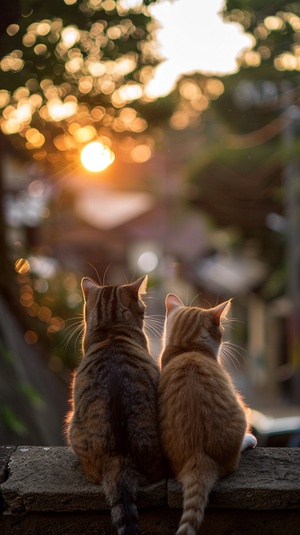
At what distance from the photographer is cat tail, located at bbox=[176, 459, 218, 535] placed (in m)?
2.20

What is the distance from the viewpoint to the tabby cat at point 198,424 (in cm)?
237

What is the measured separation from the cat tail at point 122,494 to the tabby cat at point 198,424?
16 cm

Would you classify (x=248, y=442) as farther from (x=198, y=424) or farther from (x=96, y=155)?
(x=96, y=155)

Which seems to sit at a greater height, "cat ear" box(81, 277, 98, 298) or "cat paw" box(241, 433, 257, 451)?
"cat ear" box(81, 277, 98, 298)

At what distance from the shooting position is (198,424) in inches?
95.2

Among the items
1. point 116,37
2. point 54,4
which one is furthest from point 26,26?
point 116,37

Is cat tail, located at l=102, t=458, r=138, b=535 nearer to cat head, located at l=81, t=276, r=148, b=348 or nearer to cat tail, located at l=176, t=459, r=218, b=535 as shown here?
cat tail, located at l=176, t=459, r=218, b=535

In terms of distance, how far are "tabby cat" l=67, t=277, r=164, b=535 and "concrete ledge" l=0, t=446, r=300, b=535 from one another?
0.08m

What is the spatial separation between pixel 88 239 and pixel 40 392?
7192mm

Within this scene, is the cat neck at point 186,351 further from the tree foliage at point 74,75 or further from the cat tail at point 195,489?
the tree foliage at point 74,75

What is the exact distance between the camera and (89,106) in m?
5.03

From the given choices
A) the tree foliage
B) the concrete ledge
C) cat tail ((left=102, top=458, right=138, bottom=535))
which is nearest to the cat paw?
the concrete ledge

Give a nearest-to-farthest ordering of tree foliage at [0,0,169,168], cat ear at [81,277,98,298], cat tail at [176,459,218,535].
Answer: cat tail at [176,459,218,535]
cat ear at [81,277,98,298]
tree foliage at [0,0,169,168]

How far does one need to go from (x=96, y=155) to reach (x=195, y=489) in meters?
3.50
